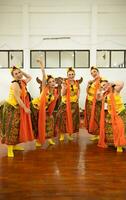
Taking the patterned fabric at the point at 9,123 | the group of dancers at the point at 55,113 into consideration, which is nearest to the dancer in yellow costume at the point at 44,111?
the group of dancers at the point at 55,113

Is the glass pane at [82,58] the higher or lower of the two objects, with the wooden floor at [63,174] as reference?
higher

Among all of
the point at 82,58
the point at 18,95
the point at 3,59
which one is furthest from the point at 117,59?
the point at 18,95

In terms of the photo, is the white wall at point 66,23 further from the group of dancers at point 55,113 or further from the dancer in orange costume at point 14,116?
the dancer in orange costume at point 14,116

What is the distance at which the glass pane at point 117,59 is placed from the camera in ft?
33.9

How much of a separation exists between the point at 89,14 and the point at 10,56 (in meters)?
2.88

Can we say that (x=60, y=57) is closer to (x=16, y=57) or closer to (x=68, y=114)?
(x=16, y=57)

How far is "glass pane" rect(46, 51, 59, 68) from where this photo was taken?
34.0 ft

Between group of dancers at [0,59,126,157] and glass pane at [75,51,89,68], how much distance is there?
489 cm

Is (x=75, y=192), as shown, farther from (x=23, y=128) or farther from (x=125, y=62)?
(x=125, y=62)

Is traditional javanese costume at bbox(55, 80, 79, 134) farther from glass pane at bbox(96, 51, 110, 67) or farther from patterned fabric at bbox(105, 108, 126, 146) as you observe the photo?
glass pane at bbox(96, 51, 110, 67)

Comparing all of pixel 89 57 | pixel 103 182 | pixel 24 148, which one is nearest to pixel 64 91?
pixel 24 148

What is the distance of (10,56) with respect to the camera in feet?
34.0

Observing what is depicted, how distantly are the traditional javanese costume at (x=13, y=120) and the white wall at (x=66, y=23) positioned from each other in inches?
225

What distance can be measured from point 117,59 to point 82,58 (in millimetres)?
1136
